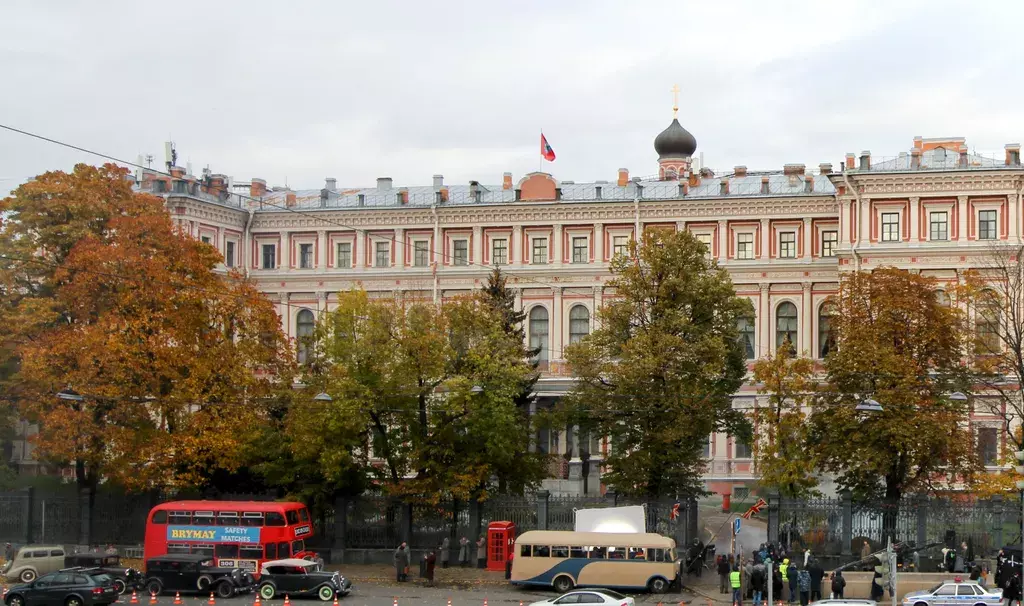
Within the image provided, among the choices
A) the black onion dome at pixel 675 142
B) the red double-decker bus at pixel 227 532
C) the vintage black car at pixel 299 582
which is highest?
the black onion dome at pixel 675 142

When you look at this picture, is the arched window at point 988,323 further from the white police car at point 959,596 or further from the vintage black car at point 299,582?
the vintage black car at point 299,582

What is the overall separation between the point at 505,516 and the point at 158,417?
1308cm

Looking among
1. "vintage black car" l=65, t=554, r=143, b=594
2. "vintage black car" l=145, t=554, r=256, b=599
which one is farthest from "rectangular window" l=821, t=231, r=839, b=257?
"vintage black car" l=65, t=554, r=143, b=594

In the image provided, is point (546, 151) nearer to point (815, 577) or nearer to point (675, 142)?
point (675, 142)

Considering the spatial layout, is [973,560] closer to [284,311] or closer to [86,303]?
[86,303]

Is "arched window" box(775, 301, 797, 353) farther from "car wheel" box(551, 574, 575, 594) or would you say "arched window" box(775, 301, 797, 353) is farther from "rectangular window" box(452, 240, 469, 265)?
"car wheel" box(551, 574, 575, 594)

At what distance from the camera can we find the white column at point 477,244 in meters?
76.4

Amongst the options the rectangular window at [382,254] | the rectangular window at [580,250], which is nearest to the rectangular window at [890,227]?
the rectangular window at [580,250]

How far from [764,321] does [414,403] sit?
95.5ft

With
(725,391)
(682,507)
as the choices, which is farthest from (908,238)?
(682,507)

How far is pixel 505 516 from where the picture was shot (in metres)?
49.0

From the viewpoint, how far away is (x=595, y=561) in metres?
42.1

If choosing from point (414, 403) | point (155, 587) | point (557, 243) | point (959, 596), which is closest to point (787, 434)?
point (959, 596)

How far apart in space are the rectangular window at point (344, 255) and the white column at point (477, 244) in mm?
7031
